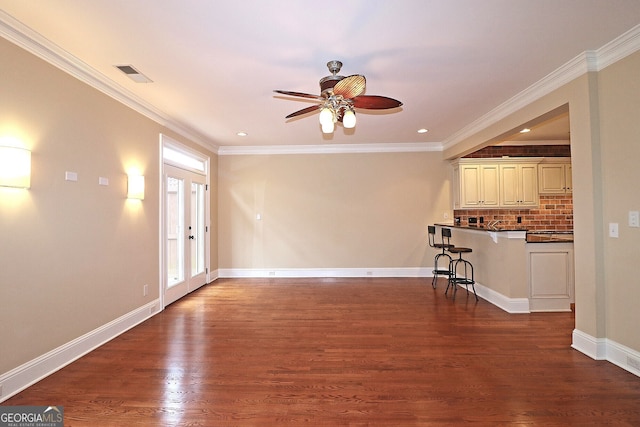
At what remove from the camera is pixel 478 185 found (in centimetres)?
602

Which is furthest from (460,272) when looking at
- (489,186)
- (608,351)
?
(608,351)

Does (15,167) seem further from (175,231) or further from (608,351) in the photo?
(608,351)

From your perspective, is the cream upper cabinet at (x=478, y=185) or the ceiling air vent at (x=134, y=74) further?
the cream upper cabinet at (x=478, y=185)

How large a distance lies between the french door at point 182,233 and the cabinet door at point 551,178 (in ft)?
22.1

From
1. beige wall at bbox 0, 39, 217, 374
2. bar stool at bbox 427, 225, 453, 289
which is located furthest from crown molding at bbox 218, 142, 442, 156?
beige wall at bbox 0, 39, 217, 374

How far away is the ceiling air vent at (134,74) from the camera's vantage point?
289cm

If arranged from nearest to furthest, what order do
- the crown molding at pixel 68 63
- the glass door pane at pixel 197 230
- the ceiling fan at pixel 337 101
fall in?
the crown molding at pixel 68 63 < the ceiling fan at pixel 337 101 < the glass door pane at pixel 197 230

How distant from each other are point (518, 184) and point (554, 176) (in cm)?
78

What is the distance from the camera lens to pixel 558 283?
4.02 metres

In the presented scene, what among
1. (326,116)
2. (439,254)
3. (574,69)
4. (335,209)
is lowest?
(439,254)

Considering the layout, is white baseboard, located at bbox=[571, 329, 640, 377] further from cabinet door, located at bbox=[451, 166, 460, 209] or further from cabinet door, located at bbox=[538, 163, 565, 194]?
cabinet door, located at bbox=[538, 163, 565, 194]

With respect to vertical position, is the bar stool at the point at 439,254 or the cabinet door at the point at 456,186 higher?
the cabinet door at the point at 456,186

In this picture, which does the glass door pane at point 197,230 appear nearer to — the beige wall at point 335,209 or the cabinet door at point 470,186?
the beige wall at point 335,209

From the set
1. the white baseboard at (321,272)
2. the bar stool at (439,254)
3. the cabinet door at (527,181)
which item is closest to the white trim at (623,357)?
the bar stool at (439,254)
